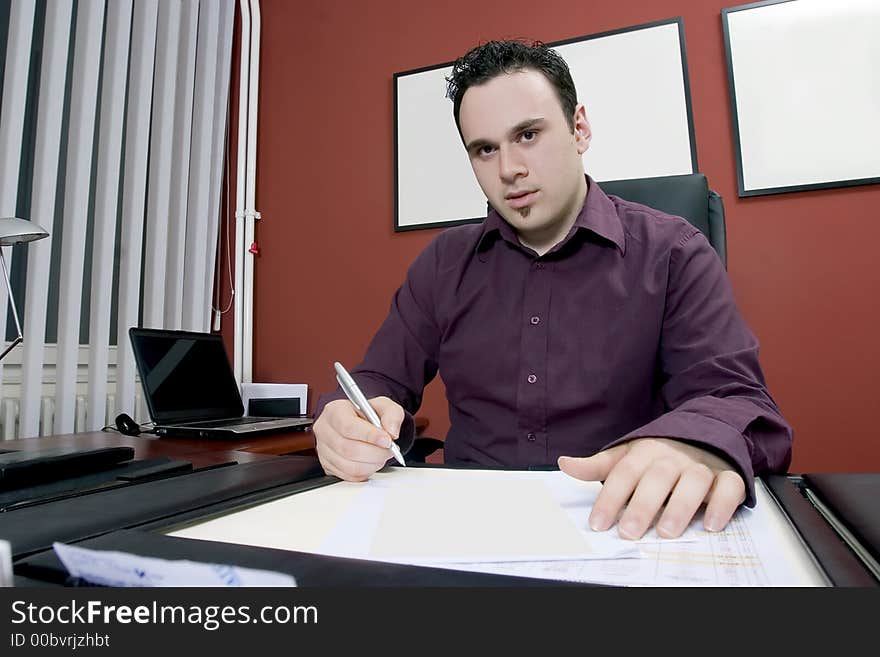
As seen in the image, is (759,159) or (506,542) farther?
(759,159)

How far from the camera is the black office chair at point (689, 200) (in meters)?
1.08

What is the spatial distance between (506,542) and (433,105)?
5.67 feet

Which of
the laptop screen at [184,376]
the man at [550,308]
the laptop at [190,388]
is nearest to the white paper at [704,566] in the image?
the man at [550,308]

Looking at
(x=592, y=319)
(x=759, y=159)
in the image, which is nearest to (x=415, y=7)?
(x=759, y=159)

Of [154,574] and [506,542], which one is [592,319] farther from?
[154,574]

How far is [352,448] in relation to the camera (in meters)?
0.59

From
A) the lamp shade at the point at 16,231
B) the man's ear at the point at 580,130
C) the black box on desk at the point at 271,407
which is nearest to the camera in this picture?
the lamp shade at the point at 16,231

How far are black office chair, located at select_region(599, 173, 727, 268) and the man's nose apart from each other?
36 centimetres

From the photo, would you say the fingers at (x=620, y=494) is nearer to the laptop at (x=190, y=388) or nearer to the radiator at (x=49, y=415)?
the laptop at (x=190, y=388)

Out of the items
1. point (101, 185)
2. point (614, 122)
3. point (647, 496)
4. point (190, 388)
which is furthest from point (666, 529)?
point (101, 185)

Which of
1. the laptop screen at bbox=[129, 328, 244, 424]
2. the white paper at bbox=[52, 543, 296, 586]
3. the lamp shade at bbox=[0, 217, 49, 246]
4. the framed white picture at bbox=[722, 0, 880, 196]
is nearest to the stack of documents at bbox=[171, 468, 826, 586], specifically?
the white paper at bbox=[52, 543, 296, 586]

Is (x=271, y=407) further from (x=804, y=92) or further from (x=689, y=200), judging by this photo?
(x=804, y=92)

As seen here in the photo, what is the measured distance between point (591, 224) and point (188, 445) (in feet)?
2.57

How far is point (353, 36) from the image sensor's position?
6.72 feet
